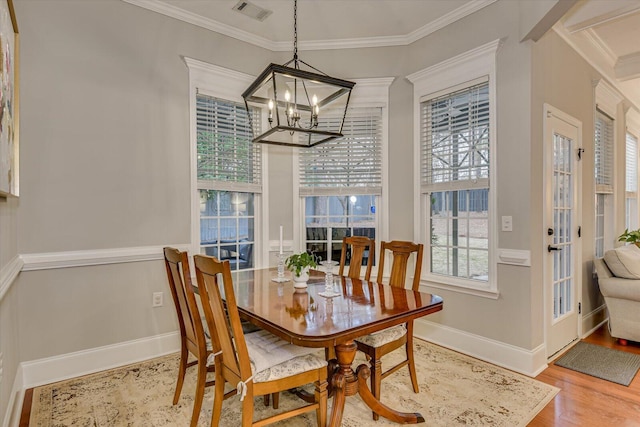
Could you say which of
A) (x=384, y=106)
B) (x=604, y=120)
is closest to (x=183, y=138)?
(x=384, y=106)

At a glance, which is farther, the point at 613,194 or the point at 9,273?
the point at 613,194

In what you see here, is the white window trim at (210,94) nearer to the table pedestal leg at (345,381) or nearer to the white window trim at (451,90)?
the white window trim at (451,90)

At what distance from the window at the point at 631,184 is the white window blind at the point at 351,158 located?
13.8 feet

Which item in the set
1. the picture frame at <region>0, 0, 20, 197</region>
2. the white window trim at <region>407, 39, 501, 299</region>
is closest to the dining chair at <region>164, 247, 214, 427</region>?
the picture frame at <region>0, 0, 20, 197</region>

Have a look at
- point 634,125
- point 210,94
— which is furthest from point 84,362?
point 634,125

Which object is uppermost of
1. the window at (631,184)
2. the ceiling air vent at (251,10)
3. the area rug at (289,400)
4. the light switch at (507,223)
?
the ceiling air vent at (251,10)

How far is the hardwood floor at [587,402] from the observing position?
219cm

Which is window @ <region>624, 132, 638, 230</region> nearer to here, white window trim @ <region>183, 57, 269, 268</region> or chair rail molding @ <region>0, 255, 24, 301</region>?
white window trim @ <region>183, 57, 269, 268</region>

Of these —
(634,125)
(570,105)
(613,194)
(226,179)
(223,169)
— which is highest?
(634,125)

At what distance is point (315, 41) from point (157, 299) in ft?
9.98

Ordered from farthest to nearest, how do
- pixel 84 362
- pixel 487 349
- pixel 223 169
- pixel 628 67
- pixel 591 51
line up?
pixel 628 67
pixel 591 51
pixel 223 169
pixel 487 349
pixel 84 362

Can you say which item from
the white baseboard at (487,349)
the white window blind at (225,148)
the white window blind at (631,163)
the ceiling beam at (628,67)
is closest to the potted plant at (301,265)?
the white window blind at (225,148)

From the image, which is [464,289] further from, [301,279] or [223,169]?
[223,169]

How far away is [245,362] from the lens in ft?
5.33
